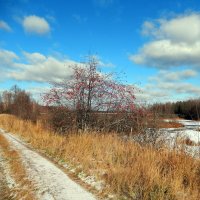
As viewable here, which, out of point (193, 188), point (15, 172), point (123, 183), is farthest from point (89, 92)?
point (193, 188)

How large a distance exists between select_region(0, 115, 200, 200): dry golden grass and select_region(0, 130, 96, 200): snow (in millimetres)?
548

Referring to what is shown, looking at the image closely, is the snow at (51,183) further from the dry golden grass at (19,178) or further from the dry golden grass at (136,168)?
the dry golden grass at (136,168)

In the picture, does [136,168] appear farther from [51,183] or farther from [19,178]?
[19,178]

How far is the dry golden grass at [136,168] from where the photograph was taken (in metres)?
4.88

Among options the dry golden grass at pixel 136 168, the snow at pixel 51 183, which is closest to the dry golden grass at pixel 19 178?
the snow at pixel 51 183

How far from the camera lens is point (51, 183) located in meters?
5.86

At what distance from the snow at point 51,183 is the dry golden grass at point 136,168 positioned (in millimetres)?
548

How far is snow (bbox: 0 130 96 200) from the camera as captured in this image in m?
5.05

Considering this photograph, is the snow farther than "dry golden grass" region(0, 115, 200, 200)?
Yes

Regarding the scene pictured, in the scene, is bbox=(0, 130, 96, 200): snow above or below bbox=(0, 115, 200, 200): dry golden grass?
below

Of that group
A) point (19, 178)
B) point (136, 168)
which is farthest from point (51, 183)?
point (136, 168)

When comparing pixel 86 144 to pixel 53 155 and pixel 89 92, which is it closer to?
pixel 53 155

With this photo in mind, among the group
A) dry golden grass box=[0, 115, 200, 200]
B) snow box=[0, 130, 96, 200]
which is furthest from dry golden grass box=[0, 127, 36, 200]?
dry golden grass box=[0, 115, 200, 200]

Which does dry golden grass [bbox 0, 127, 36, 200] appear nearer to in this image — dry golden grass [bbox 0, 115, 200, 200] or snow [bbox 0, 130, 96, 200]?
snow [bbox 0, 130, 96, 200]
